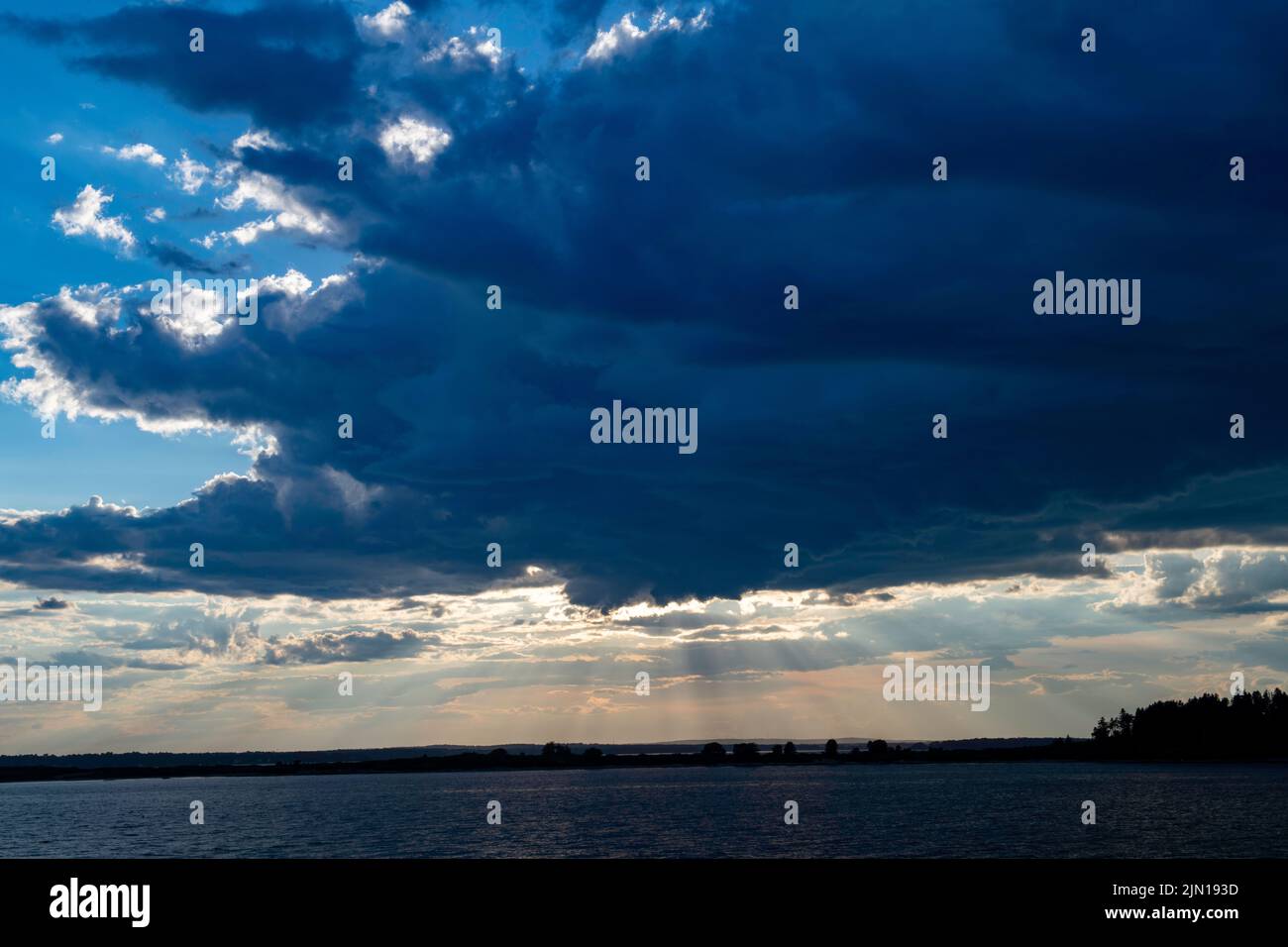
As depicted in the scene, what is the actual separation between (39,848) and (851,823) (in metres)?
101
